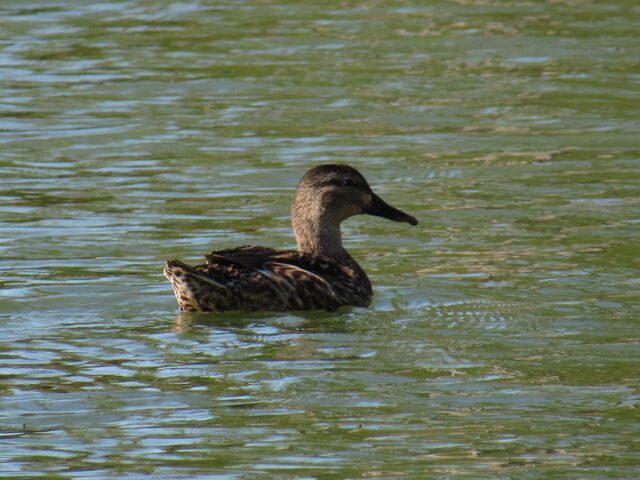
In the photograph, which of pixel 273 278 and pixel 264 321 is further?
pixel 273 278

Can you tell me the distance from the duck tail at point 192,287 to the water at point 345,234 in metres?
0.13

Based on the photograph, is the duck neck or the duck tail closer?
the duck tail

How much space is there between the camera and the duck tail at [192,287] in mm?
9852

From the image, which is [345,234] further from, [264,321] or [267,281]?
[264,321]

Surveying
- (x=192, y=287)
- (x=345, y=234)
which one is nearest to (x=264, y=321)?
(x=192, y=287)

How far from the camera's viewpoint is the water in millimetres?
7422

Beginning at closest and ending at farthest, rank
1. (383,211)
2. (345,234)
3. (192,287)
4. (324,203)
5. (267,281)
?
(192,287)
(267,281)
(324,203)
(383,211)
(345,234)

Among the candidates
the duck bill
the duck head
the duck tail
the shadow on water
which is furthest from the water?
the duck head

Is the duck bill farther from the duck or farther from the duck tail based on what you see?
the duck tail

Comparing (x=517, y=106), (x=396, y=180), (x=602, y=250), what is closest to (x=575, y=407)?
(x=602, y=250)

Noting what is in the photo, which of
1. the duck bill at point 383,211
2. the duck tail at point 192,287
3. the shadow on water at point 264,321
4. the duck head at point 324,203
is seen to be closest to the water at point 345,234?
the shadow on water at point 264,321

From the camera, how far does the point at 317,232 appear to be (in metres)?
11.2

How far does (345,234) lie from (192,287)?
324cm

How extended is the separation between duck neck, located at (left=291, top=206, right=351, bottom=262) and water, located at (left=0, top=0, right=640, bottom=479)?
16.4 inches
